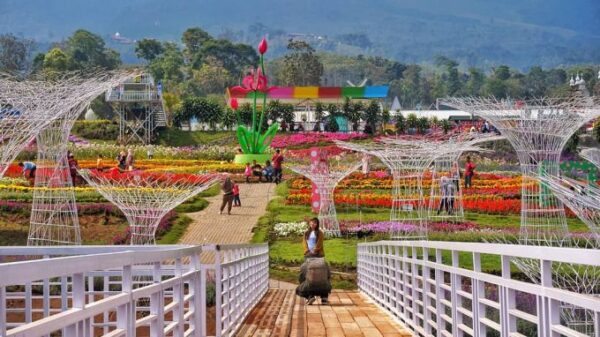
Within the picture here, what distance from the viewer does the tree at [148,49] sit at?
497 ft

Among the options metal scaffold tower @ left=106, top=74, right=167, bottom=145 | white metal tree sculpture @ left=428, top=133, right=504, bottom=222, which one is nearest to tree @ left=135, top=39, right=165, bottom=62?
metal scaffold tower @ left=106, top=74, right=167, bottom=145

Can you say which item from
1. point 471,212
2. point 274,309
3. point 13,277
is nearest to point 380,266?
point 274,309

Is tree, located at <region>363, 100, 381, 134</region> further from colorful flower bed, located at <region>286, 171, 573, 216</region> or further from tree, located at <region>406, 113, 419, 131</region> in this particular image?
colorful flower bed, located at <region>286, 171, 573, 216</region>

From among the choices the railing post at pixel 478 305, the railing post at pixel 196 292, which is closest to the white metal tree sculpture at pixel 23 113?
the railing post at pixel 196 292

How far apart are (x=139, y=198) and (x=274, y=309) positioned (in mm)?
5260

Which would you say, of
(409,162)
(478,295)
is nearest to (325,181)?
(409,162)

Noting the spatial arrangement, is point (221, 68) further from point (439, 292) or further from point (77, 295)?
point (77, 295)

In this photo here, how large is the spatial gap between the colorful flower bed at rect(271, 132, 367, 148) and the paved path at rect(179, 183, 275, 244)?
24.3 meters

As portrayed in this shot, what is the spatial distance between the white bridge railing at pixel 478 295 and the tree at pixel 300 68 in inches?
4265

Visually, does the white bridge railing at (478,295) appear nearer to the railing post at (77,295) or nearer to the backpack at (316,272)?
the backpack at (316,272)

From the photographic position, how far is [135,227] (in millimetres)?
20078

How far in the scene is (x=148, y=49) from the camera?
151625 mm

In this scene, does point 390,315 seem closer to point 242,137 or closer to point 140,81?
point 242,137

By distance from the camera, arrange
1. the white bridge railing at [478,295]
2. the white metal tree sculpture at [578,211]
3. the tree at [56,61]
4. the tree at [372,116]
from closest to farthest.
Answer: the white bridge railing at [478,295] → the white metal tree sculpture at [578,211] → the tree at [372,116] → the tree at [56,61]
